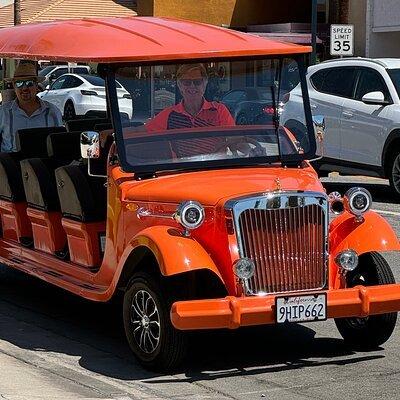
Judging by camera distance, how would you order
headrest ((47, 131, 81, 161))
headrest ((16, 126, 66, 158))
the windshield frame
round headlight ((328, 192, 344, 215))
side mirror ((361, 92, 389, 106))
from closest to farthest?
round headlight ((328, 192, 344, 215)), the windshield frame, headrest ((47, 131, 81, 161)), headrest ((16, 126, 66, 158)), side mirror ((361, 92, 389, 106))

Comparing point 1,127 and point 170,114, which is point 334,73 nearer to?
point 1,127

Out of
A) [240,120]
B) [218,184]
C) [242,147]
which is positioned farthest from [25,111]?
[218,184]

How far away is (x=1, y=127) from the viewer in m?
11.6

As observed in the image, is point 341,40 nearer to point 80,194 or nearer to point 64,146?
point 64,146

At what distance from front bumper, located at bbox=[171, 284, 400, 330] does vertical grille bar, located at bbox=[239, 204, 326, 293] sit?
0.20 metres

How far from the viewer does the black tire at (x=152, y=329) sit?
752 centimetres

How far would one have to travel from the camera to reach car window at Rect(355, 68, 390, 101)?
1659cm

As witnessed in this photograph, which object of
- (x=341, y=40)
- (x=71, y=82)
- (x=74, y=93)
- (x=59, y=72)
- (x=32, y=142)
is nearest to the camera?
(x=32, y=142)

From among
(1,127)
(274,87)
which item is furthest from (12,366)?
(1,127)

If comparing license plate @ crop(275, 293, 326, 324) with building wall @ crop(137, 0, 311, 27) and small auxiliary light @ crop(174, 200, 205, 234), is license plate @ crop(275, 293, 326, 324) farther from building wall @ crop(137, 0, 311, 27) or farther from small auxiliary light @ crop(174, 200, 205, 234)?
building wall @ crop(137, 0, 311, 27)

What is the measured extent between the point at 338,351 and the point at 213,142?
1634mm

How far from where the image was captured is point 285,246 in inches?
302

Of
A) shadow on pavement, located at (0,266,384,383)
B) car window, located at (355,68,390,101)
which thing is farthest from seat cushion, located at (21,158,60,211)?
car window, located at (355,68,390,101)

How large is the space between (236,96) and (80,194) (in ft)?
4.84
